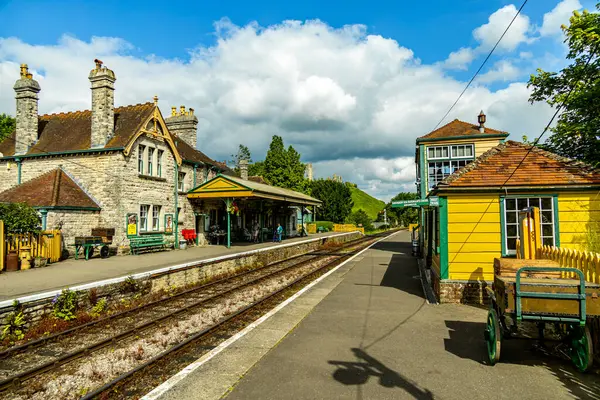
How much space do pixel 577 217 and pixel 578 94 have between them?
7.73 m

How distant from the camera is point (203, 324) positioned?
8.39 m

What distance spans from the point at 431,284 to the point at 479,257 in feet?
8.90

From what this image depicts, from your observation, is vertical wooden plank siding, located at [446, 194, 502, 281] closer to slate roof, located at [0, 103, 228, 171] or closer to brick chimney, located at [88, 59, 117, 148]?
A: slate roof, located at [0, 103, 228, 171]

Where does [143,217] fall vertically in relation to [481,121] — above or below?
below

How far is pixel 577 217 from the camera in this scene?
8.48 metres

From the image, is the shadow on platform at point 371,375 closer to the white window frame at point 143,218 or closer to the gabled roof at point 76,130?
the gabled roof at point 76,130

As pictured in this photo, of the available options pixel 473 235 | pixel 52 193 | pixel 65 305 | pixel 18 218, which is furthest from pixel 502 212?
pixel 52 193

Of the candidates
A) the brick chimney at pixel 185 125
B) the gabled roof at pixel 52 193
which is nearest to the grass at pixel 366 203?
the brick chimney at pixel 185 125

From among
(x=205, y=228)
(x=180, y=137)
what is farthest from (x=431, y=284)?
(x=180, y=137)

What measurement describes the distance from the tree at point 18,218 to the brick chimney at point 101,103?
5692mm

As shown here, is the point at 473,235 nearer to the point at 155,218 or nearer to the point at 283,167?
the point at 155,218

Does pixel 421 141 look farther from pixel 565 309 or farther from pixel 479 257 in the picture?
pixel 565 309

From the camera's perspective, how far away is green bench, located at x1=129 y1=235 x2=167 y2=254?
691 inches

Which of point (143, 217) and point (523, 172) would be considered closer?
point (523, 172)
